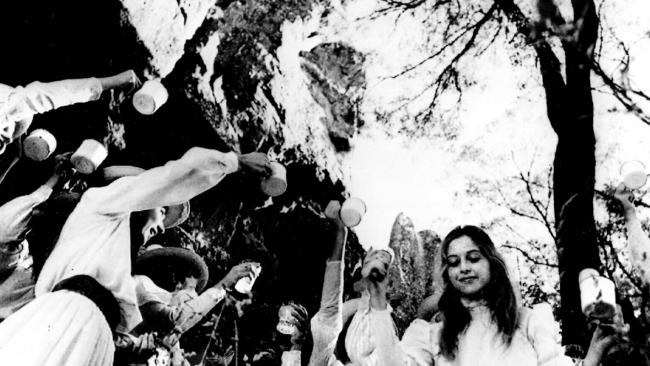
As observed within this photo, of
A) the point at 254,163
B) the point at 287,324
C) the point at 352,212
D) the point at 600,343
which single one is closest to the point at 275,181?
the point at 254,163

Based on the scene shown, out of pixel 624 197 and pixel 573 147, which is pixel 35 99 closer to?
pixel 624 197

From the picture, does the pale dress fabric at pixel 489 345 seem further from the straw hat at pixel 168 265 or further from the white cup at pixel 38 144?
the white cup at pixel 38 144

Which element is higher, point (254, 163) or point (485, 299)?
point (254, 163)

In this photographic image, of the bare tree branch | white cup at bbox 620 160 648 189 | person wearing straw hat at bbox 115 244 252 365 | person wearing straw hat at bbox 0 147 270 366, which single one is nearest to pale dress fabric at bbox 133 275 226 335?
person wearing straw hat at bbox 115 244 252 365

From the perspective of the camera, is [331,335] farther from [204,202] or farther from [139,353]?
[204,202]

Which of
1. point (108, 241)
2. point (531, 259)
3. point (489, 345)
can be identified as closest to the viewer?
point (489, 345)

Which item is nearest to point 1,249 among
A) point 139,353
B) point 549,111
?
point 139,353

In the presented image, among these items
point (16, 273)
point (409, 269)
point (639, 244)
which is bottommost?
point (16, 273)

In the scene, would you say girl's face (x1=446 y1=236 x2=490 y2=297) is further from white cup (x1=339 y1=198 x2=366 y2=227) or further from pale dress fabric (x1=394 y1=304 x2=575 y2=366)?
white cup (x1=339 y1=198 x2=366 y2=227)

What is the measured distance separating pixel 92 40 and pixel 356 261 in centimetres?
→ 249

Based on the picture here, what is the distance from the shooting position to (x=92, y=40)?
12.2 feet

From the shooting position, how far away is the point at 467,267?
8.06 ft

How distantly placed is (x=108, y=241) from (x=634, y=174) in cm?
296

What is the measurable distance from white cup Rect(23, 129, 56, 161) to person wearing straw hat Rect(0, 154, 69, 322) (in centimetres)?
31
